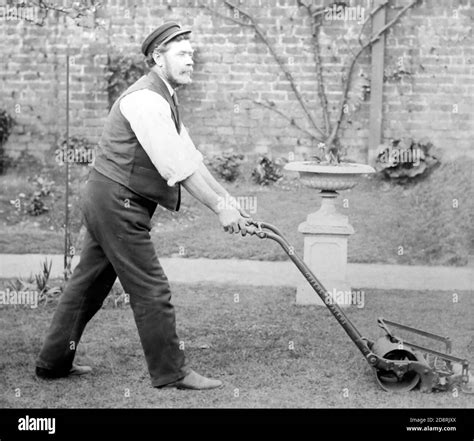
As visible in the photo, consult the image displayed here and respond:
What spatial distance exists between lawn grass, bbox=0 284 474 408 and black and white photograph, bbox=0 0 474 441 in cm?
2

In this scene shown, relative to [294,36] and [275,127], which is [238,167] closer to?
[275,127]

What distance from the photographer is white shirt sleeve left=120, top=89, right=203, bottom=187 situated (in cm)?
429

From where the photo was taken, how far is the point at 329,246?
643cm

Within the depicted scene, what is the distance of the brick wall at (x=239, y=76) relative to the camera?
9.37m

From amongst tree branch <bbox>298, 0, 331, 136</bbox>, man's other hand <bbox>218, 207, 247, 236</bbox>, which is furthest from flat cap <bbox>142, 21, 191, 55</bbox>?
tree branch <bbox>298, 0, 331, 136</bbox>

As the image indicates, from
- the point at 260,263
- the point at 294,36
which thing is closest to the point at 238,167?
the point at 294,36

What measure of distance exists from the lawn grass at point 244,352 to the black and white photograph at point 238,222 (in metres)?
0.02

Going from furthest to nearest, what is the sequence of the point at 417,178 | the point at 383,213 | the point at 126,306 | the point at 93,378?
1. the point at 417,178
2. the point at 383,213
3. the point at 126,306
4. the point at 93,378

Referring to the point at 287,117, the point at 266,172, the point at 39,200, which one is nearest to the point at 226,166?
the point at 266,172

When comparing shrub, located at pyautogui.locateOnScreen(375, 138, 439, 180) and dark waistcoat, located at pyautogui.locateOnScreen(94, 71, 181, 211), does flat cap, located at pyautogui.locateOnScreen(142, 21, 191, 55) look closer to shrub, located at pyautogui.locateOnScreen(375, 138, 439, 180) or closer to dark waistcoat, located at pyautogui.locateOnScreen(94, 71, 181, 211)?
dark waistcoat, located at pyautogui.locateOnScreen(94, 71, 181, 211)

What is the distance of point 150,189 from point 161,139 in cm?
28
